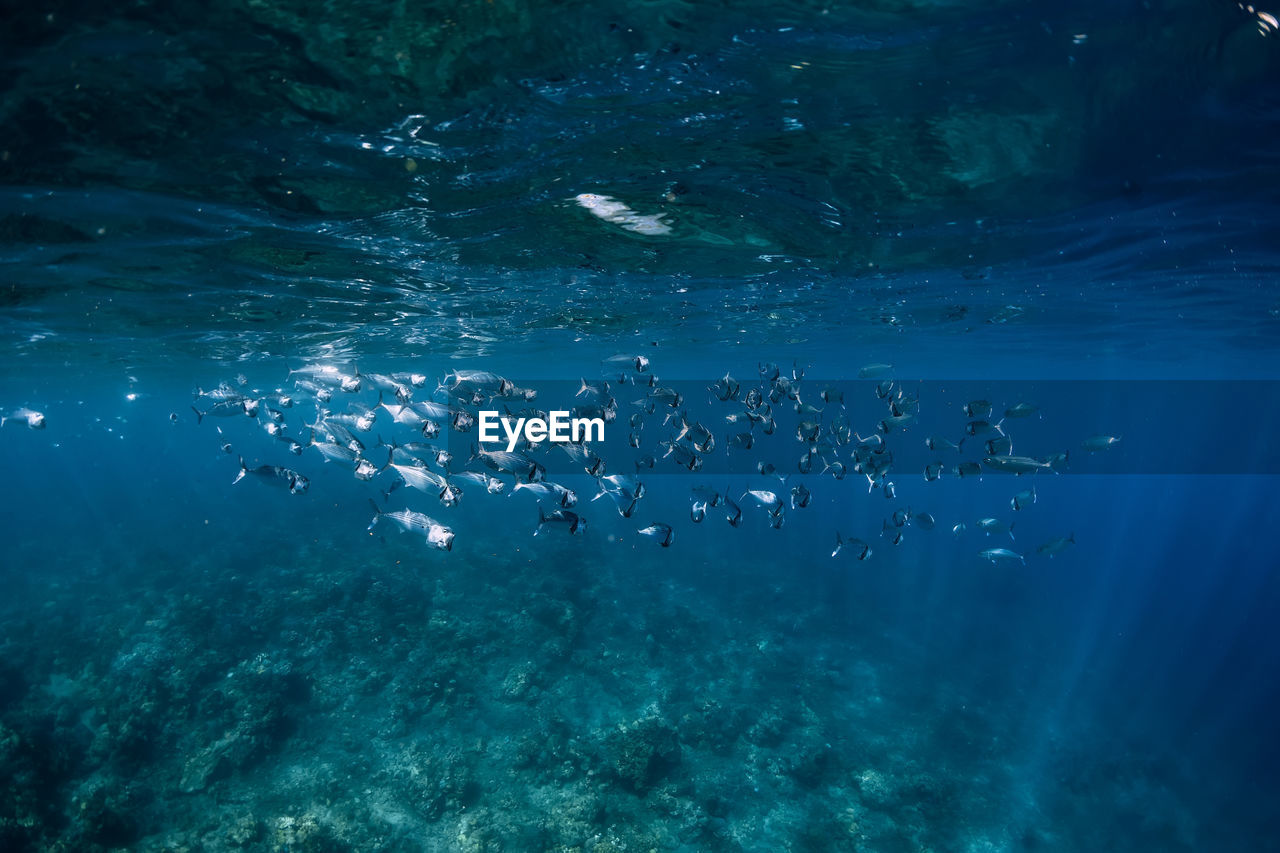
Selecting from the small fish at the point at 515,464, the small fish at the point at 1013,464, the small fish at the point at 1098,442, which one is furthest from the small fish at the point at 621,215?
the small fish at the point at 1098,442

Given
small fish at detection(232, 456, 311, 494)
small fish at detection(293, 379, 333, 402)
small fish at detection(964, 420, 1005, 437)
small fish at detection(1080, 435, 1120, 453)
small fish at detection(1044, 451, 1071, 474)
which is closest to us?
small fish at detection(964, 420, 1005, 437)

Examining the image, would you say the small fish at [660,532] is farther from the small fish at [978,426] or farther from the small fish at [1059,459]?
the small fish at [1059,459]

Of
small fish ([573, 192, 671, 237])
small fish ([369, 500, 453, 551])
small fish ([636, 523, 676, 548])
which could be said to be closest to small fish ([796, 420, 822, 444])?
small fish ([636, 523, 676, 548])

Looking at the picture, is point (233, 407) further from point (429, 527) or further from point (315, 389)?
point (429, 527)

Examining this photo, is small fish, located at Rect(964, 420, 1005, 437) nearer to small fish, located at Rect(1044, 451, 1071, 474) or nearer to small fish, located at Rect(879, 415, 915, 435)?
small fish, located at Rect(879, 415, 915, 435)

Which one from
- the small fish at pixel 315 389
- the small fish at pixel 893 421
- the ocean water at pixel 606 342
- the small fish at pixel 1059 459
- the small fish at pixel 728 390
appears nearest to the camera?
the ocean water at pixel 606 342

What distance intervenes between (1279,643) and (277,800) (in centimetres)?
8490

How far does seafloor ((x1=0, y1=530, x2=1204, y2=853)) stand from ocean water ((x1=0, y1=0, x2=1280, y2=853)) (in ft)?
0.49

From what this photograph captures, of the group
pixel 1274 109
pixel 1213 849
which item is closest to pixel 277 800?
pixel 1274 109

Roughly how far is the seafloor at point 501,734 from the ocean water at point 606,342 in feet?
0.49

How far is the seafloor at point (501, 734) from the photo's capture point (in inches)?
537

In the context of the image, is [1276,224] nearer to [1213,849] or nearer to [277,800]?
[1213,849]

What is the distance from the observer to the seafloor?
13648 mm

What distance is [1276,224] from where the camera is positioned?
13023mm
